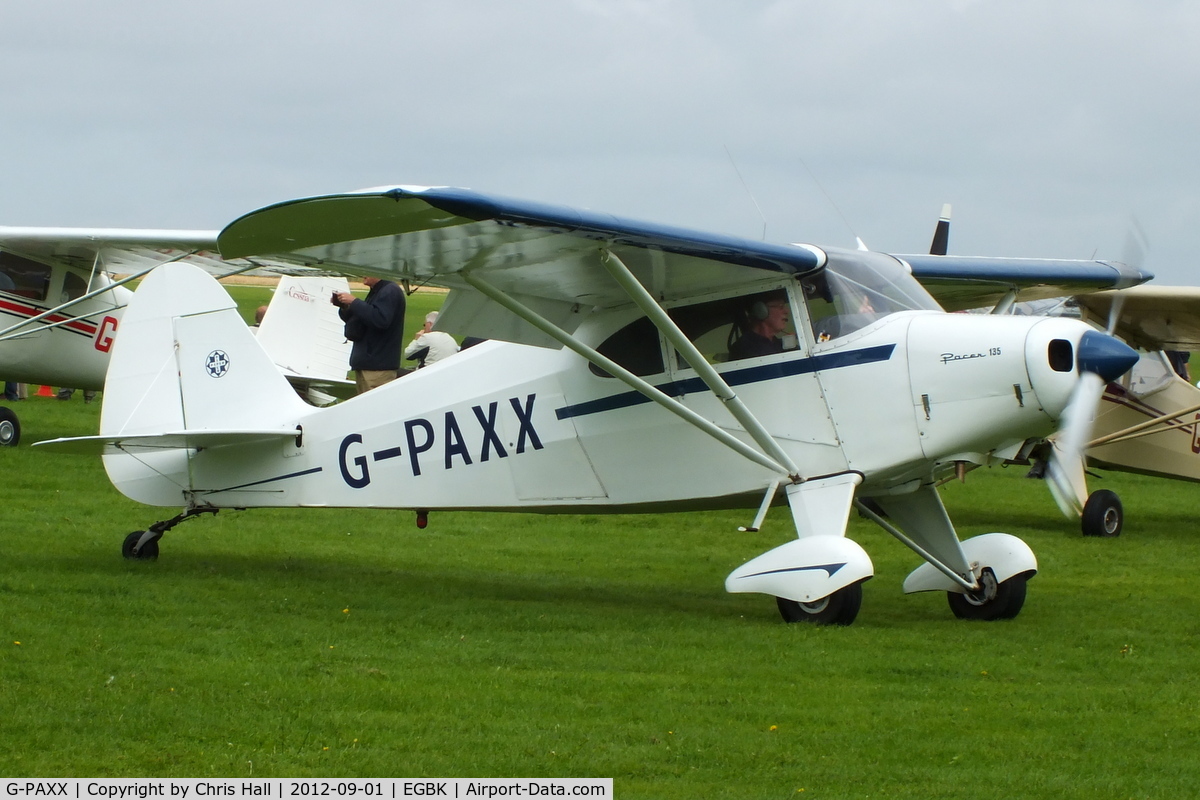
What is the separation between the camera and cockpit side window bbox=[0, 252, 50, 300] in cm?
1749

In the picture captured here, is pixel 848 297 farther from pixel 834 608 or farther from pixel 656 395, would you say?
pixel 834 608

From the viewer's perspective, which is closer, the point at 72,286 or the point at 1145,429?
the point at 1145,429

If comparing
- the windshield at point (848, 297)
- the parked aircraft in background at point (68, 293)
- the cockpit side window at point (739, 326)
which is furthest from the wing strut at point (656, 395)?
the parked aircraft in background at point (68, 293)

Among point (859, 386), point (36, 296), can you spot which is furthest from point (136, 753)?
point (36, 296)

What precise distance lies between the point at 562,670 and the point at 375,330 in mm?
7143

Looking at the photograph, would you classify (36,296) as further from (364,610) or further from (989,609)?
(989,609)

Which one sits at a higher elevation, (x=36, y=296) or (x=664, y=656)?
(x=36, y=296)

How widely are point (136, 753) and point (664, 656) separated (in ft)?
9.42

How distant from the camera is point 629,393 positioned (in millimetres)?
8555

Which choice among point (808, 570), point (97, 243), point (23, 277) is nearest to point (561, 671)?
point (808, 570)

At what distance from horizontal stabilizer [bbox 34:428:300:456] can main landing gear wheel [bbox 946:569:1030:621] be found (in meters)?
4.81

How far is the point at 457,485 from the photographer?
9.05 m

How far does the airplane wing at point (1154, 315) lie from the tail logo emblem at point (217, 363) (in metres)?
8.69

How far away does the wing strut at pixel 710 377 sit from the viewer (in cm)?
761
